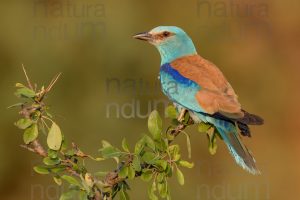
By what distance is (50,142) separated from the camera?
14.0 ft

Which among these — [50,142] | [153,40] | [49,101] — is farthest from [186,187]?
[50,142]

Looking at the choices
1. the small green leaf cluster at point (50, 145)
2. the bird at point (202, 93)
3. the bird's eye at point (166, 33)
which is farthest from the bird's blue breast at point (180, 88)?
the small green leaf cluster at point (50, 145)

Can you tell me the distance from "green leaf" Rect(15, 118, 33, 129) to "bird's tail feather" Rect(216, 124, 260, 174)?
1462 millimetres

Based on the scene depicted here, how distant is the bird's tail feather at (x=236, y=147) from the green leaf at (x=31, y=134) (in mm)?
1437

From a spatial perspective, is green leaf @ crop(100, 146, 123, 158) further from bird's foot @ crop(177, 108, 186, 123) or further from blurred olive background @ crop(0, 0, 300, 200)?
blurred olive background @ crop(0, 0, 300, 200)

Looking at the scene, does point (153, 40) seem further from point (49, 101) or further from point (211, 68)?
point (49, 101)

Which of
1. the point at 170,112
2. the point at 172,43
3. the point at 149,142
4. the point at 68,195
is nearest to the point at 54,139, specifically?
the point at 68,195

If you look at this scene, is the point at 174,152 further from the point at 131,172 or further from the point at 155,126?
the point at 131,172

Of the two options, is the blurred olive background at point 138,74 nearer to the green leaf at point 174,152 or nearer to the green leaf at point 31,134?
the green leaf at point 174,152

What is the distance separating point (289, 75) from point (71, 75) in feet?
8.88

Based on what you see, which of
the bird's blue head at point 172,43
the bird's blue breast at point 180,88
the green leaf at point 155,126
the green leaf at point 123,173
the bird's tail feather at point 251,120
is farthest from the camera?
the bird's blue head at point 172,43

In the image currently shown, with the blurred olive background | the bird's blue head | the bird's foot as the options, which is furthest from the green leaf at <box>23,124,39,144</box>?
the blurred olive background

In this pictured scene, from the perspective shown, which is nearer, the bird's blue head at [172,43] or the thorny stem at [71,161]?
the thorny stem at [71,161]

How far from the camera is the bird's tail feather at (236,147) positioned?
5.17 m
